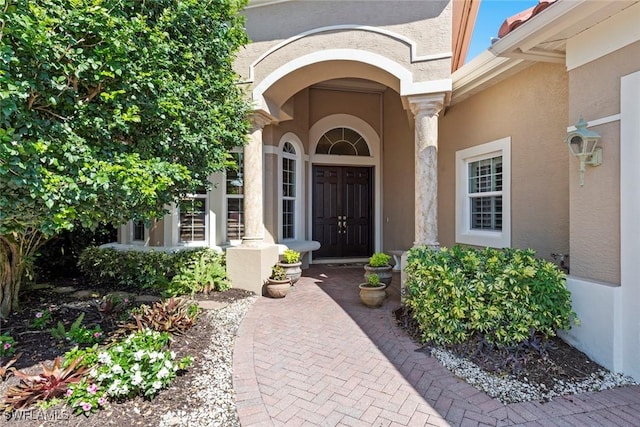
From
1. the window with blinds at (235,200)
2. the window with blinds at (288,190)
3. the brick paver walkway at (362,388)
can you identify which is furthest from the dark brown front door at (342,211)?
the brick paver walkway at (362,388)

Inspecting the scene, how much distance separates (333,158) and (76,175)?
23.4 feet

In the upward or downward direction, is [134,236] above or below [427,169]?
below

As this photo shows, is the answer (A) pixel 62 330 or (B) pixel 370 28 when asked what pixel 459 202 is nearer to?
(B) pixel 370 28

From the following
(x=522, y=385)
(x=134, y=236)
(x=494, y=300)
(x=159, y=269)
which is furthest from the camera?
(x=134, y=236)

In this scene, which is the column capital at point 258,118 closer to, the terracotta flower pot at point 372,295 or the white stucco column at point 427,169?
the white stucco column at point 427,169

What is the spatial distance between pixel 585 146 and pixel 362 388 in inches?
139

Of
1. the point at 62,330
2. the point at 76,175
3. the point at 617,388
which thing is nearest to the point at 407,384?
the point at 617,388

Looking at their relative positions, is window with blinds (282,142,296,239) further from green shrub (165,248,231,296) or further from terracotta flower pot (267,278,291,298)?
terracotta flower pot (267,278,291,298)

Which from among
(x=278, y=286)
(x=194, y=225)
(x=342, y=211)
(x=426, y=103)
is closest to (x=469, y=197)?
(x=426, y=103)

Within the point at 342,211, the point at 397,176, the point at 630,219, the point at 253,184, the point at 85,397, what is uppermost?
the point at 397,176

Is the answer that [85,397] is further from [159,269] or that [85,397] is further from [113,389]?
[159,269]

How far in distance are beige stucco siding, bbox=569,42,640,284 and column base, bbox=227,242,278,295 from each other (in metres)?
4.79

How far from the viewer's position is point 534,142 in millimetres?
4875

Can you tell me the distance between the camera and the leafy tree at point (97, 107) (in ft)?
8.20
